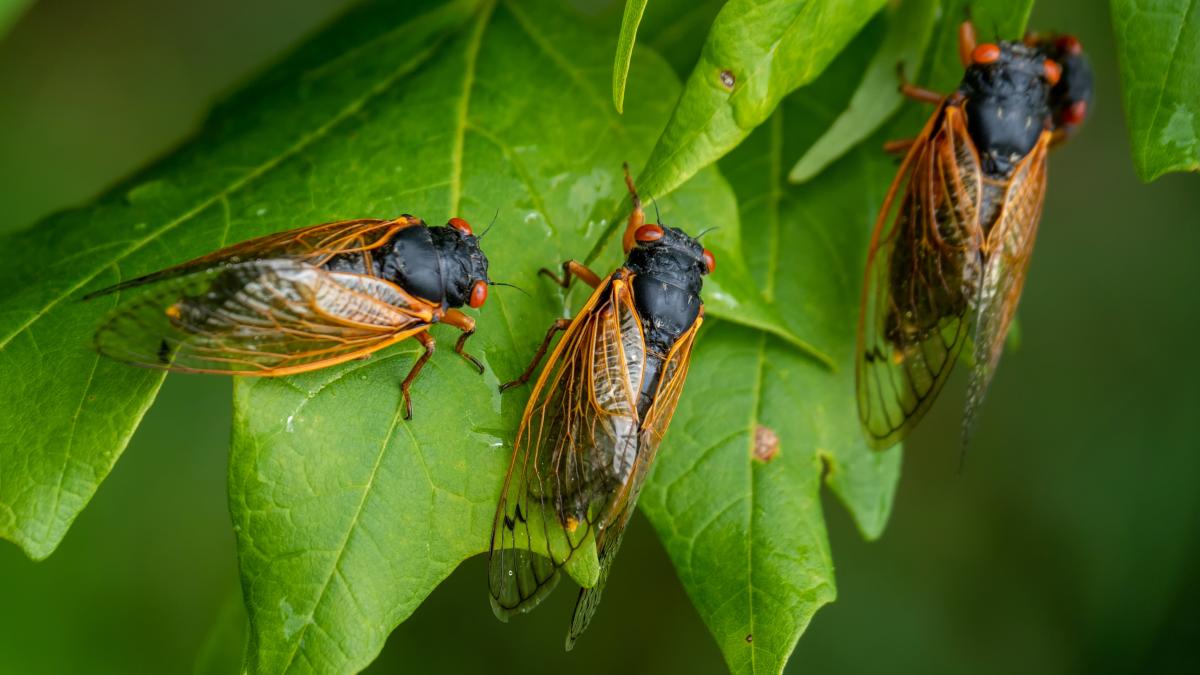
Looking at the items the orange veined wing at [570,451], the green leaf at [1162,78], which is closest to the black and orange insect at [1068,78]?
the green leaf at [1162,78]

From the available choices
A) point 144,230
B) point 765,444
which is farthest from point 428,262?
point 765,444

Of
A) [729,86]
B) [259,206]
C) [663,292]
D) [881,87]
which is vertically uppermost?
[881,87]

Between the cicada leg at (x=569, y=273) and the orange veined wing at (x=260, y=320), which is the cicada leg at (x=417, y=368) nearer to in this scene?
the orange veined wing at (x=260, y=320)

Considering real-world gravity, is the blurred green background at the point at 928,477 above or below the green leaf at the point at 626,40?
below

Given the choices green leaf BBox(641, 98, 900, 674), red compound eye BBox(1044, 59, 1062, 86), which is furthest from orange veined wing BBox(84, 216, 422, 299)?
red compound eye BBox(1044, 59, 1062, 86)

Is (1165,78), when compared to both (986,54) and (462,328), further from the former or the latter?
(462,328)

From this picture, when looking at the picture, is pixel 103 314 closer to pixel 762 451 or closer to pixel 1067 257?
pixel 762 451

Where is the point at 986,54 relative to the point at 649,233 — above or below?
above
